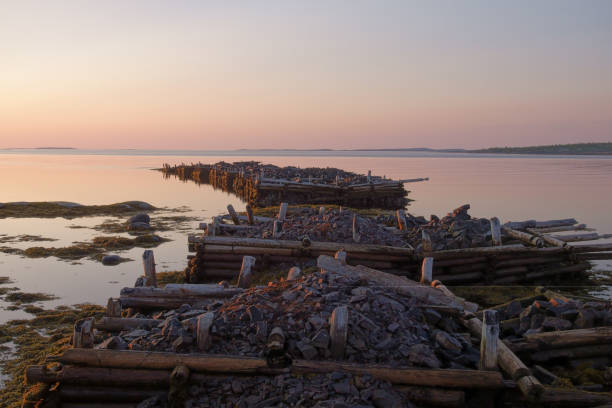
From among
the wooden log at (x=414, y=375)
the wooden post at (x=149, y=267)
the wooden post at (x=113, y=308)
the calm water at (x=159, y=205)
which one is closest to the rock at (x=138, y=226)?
the calm water at (x=159, y=205)

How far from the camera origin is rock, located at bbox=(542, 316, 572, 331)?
26.9 feet

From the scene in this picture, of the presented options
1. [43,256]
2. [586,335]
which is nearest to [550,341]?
[586,335]

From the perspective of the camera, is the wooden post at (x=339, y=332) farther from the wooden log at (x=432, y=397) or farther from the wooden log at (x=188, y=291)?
the wooden log at (x=188, y=291)

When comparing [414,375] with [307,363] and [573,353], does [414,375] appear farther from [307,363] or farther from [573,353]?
[573,353]

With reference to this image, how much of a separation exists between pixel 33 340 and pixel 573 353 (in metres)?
11.1

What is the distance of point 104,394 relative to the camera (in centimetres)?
643

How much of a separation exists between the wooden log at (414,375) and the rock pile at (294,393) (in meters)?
0.10

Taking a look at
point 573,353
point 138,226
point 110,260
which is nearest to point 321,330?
point 573,353

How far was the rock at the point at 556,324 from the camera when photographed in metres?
8.21

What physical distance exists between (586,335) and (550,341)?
693 mm

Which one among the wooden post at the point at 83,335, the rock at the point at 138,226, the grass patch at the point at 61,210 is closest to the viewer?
the wooden post at the point at 83,335

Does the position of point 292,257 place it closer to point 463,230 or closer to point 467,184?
point 463,230

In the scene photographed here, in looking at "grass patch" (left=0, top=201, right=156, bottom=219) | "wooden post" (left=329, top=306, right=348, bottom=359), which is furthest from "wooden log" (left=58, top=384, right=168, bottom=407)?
"grass patch" (left=0, top=201, right=156, bottom=219)

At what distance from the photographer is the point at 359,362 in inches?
251
